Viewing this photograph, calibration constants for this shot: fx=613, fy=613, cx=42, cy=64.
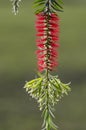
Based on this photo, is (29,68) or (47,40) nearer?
(47,40)

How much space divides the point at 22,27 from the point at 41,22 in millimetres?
5345

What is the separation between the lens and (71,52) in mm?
5254

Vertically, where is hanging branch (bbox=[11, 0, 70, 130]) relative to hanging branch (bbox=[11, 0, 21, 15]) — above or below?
below

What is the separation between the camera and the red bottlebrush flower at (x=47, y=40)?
0.38m

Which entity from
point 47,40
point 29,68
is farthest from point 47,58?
point 29,68

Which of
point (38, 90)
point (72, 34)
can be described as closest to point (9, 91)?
point (72, 34)

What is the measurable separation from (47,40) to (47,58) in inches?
0.4

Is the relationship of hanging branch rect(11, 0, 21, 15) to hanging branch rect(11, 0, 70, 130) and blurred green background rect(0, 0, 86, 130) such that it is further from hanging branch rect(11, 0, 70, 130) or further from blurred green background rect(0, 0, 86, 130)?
blurred green background rect(0, 0, 86, 130)

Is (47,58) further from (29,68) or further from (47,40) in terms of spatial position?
(29,68)

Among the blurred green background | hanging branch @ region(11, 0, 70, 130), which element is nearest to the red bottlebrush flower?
hanging branch @ region(11, 0, 70, 130)

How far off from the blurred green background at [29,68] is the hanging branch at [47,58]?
123 inches

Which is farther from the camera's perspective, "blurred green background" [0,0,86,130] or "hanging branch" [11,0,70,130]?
"blurred green background" [0,0,86,130]

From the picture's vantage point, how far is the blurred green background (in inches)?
165

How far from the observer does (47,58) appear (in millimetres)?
382
